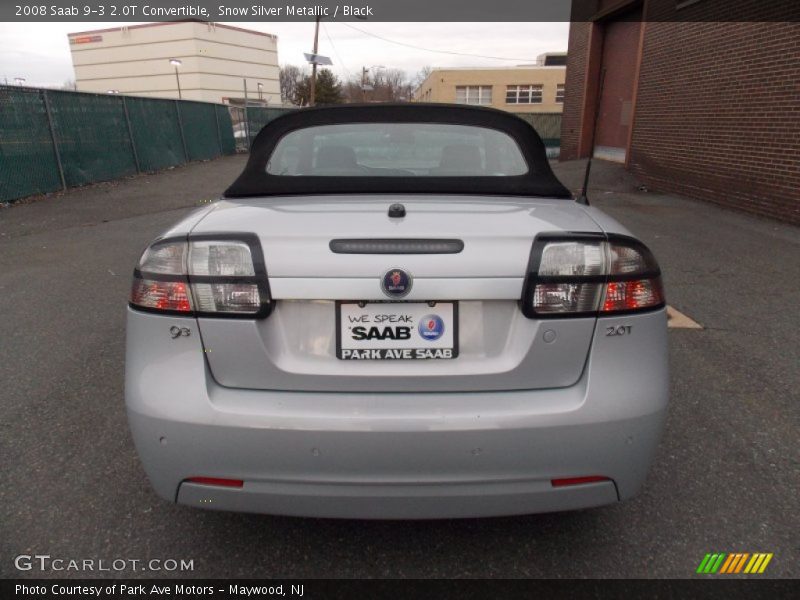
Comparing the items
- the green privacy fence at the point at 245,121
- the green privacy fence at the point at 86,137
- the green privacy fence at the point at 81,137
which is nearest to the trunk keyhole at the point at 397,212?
the green privacy fence at the point at 86,137

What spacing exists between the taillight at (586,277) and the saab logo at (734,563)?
38.7 inches

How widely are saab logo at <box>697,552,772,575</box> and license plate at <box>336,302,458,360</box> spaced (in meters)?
1.24

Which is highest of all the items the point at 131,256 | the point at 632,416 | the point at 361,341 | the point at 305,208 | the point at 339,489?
the point at 305,208

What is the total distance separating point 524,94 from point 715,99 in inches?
2069

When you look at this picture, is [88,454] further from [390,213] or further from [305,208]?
[390,213]

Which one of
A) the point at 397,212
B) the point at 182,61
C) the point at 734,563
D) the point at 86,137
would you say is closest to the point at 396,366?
the point at 397,212

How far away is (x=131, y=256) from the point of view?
673cm

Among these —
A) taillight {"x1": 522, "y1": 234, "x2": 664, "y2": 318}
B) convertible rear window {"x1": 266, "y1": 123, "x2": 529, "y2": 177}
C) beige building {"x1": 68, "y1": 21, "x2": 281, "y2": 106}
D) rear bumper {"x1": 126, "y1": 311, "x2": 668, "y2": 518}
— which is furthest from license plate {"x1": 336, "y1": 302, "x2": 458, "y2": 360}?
beige building {"x1": 68, "y1": 21, "x2": 281, "y2": 106}

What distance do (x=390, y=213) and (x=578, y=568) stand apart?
141 centimetres

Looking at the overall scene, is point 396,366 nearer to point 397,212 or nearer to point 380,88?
point 397,212

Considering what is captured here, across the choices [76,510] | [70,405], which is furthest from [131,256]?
[76,510]

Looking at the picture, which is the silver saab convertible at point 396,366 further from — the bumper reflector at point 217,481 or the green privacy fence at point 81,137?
the green privacy fence at point 81,137

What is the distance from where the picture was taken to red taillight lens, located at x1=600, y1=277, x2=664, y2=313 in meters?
1.72

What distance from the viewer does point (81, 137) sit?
12367mm
